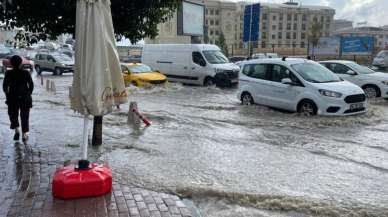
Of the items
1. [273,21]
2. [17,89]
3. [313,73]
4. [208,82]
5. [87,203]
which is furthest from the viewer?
[273,21]

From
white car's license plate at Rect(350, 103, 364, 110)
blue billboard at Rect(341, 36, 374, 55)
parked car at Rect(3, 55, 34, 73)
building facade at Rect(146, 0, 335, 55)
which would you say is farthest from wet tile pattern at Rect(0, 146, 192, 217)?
building facade at Rect(146, 0, 335, 55)

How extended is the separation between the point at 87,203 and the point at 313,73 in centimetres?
932

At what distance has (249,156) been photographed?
809 cm

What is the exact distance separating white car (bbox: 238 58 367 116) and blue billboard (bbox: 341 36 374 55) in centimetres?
3201

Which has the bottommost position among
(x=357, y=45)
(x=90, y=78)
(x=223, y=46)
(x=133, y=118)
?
(x=133, y=118)

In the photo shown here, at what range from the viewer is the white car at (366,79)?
15.9 metres

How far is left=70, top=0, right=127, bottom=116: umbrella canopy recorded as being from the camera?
5.21 meters

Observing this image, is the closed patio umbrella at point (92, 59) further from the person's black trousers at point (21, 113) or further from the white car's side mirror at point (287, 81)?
the white car's side mirror at point (287, 81)

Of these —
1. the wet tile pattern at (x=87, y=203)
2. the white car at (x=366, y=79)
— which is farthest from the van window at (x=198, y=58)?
the wet tile pattern at (x=87, y=203)

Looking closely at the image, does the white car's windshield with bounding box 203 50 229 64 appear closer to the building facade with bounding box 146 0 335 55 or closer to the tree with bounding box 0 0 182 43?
the tree with bounding box 0 0 182 43

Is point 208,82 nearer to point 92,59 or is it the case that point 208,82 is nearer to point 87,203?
point 92,59

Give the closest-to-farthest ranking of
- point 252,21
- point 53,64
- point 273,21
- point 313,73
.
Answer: point 313,73 < point 252,21 < point 53,64 < point 273,21

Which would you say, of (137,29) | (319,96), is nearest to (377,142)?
(319,96)

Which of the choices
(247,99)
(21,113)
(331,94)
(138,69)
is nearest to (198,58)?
(138,69)
